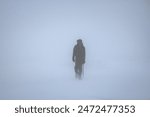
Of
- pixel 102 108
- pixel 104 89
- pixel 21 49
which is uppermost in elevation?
pixel 21 49

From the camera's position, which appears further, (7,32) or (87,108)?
(7,32)

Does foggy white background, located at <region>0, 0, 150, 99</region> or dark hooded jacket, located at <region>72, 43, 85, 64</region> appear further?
foggy white background, located at <region>0, 0, 150, 99</region>

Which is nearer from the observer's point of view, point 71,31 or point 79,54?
point 79,54

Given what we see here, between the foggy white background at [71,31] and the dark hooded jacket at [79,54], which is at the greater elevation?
the foggy white background at [71,31]

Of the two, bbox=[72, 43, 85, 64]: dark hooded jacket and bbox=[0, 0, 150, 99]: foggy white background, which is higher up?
bbox=[0, 0, 150, 99]: foggy white background

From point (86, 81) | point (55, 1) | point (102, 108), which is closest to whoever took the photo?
point (102, 108)

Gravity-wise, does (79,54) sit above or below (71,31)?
below

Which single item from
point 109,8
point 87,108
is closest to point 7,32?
point 109,8

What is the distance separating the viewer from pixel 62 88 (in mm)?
8938

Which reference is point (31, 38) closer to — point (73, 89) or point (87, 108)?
point (73, 89)

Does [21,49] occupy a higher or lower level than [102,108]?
higher

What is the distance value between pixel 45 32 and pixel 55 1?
157 centimetres

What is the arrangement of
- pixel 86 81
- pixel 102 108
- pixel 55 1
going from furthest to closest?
pixel 55 1 → pixel 86 81 → pixel 102 108

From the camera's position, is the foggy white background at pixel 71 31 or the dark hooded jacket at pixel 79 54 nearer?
the dark hooded jacket at pixel 79 54
